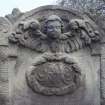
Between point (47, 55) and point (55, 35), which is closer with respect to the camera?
point (55, 35)

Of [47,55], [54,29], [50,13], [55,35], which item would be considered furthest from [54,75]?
[50,13]

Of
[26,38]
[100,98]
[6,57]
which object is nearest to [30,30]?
[26,38]

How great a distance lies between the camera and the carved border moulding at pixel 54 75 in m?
5.69

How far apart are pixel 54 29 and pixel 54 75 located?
78 centimetres

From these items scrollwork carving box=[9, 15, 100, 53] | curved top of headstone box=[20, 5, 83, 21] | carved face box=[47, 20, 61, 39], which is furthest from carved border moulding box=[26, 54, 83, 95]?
curved top of headstone box=[20, 5, 83, 21]

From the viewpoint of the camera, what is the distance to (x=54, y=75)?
570 centimetres

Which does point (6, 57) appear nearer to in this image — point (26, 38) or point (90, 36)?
point (26, 38)

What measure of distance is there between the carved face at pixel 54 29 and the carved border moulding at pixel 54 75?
0.36m

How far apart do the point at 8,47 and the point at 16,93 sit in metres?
0.78

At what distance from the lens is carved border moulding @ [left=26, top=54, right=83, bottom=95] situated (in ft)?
18.7

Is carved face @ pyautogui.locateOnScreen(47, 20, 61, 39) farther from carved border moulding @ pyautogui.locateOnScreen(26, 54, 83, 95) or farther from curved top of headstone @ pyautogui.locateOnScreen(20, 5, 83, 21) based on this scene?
carved border moulding @ pyautogui.locateOnScreen(26, 54, 83, 95)

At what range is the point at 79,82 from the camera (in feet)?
19.1

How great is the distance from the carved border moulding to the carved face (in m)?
0.36

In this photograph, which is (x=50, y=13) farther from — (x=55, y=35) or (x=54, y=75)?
(x=54, y=75)
